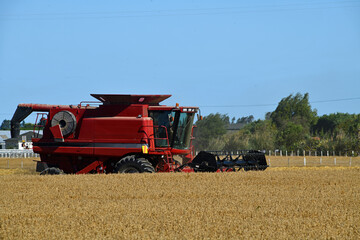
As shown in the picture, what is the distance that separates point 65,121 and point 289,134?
1932 inches

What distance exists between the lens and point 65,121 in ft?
65.6

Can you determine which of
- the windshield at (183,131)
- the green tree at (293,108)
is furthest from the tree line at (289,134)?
the windshield at (183,131)

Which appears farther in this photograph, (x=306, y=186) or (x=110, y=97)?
(x=110, y=97)

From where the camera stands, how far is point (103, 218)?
35.1 ft

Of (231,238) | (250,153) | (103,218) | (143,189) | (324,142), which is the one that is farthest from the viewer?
(324,142)

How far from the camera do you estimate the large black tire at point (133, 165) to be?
1909 cm

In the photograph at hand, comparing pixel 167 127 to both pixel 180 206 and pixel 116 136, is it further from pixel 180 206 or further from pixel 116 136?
pixel 180 206

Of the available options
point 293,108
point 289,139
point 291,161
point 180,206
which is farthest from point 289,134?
point 180,206

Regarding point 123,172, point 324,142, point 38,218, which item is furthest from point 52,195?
point 324,142

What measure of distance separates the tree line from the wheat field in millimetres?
11622

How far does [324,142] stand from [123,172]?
148 ft

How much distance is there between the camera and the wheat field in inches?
372

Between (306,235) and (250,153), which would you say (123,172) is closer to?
(250,153)

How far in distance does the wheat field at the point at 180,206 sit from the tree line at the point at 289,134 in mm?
11622
